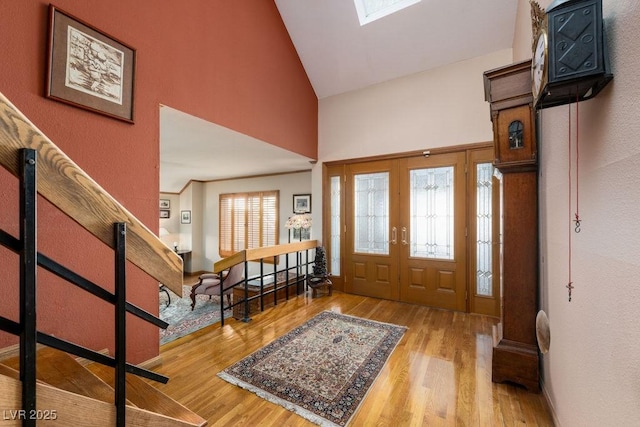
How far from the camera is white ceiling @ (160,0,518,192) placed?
3166 millimetres

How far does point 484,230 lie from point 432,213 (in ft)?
2.18

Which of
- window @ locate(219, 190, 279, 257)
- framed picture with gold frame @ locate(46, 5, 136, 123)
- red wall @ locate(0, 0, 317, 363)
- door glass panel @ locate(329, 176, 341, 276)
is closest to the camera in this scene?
red wall @ locate(0, 0, 317, 363)

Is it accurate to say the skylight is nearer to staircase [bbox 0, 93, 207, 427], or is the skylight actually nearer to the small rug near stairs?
staircase [bbox 0, 93, 207, 427]

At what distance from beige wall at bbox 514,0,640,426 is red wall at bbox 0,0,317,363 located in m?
2.80

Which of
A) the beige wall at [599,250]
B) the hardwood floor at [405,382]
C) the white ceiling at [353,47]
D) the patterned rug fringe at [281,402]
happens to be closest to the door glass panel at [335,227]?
the white ceiling at [353,47]

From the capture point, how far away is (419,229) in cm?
393

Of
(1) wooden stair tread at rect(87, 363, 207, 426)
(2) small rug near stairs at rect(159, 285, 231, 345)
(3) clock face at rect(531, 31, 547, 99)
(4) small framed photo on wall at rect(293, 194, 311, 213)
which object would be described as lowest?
(2) small rug near stairs at rect(159, 285, 231, 345)

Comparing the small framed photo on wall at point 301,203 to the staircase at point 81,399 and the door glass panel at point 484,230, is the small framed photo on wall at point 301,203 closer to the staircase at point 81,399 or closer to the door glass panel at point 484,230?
the door glass panel at point 484,230

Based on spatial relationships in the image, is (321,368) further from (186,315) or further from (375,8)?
(375,8)

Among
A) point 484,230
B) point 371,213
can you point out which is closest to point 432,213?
point 484,230

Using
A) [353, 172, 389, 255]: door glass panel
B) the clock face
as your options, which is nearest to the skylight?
[353, 172, 389, 255]: door glass panel

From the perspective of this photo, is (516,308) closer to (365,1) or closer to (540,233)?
(540,233)

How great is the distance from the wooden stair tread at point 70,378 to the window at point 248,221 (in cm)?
466

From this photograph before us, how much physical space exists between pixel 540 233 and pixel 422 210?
1.89 m
